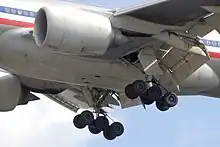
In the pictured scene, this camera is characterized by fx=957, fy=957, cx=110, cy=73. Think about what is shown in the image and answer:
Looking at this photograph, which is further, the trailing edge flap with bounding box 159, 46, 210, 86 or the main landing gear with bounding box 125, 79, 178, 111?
the main landing gear with bounding box 125, 79, 178, 111

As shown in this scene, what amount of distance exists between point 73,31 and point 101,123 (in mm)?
6962

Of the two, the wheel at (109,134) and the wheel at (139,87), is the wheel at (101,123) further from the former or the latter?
the wheel at (139,87)

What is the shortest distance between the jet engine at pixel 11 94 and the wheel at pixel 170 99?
6.07m

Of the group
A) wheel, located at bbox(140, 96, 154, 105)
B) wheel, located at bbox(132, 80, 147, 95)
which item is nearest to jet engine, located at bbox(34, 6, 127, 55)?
wheel, located at bbox(132, 80, 147, 95)

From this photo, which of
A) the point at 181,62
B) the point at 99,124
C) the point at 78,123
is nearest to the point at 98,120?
the point at 99,124

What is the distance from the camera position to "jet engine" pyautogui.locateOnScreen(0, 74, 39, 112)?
3638 centimetres

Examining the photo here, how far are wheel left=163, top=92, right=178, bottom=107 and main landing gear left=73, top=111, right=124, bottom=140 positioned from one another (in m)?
3.69

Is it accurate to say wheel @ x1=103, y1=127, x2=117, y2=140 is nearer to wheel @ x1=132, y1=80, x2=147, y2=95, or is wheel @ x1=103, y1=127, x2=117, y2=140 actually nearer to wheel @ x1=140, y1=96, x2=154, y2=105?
wheel @ x1=140, y1=96, x2=154, y2=105

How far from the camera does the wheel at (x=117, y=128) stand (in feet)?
121

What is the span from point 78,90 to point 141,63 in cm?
496

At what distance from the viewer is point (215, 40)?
3503 centimetres

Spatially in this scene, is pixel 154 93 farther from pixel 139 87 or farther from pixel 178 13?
pixel 178 13

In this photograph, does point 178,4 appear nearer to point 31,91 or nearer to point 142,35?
point 142,35

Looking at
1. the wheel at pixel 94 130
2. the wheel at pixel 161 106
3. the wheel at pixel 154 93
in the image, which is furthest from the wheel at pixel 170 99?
the wheel at pixel 94 130
